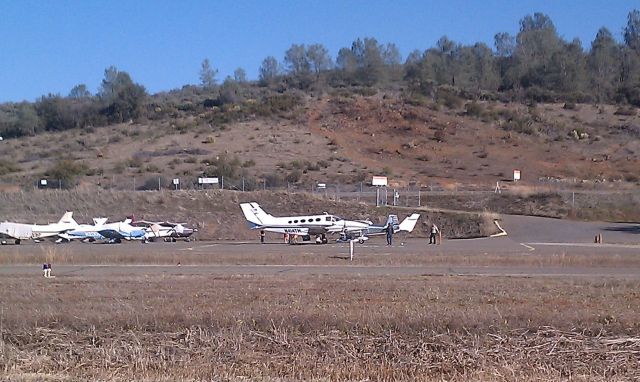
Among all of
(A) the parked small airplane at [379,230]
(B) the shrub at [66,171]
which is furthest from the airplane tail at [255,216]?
(B) the shrub at [66,171]

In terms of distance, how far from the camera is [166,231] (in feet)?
184

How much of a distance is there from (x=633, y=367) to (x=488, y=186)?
70.5m

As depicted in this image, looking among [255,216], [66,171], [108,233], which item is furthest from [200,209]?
[66,171]

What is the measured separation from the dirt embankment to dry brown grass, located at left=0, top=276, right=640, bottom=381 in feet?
143

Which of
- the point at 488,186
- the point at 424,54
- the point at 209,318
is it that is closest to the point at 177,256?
the point at 209,318

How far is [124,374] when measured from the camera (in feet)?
32.8

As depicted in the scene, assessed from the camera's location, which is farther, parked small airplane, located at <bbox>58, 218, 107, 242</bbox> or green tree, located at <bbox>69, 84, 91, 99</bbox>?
green tree, located at <bbox>69, 84, 91, 99</bbox>

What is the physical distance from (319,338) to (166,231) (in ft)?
150

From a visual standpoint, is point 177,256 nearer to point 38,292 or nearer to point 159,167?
point 38,292

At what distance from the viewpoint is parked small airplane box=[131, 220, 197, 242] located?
182 ft

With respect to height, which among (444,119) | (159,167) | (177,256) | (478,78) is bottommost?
(177,256)

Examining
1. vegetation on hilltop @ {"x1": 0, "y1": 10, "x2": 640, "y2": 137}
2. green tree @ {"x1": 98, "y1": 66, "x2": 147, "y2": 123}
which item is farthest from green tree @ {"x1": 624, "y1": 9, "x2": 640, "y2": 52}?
green tree @ {"x1": 98, "y1": 66, "x2": 147, "y2": 123}

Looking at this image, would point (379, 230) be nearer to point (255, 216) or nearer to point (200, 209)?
point (255, 216)

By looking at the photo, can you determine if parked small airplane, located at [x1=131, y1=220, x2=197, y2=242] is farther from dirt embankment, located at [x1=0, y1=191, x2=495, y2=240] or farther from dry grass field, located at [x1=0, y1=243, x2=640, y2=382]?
dry grass field, located at [x1=0, y1=243, x2=640, y2=382]
